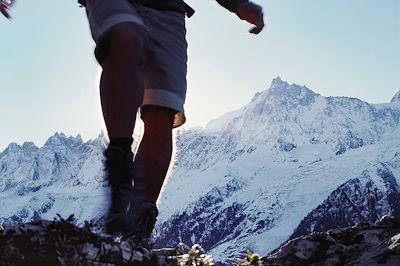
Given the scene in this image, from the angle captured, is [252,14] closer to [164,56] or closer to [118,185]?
[164,56]

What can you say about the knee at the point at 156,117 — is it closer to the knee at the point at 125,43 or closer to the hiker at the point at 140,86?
the hiker at the point at 140,86

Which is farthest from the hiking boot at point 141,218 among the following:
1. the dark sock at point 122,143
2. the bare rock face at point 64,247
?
the bare rock face at point 64,247

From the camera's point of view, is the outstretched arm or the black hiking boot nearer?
the black hiking boot

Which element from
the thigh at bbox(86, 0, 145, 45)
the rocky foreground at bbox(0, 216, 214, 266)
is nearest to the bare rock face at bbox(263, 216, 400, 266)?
the rocky foreground at bbox(0, 216, 214, 266)

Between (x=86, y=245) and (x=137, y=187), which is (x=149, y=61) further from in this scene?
(x=86, y=245)

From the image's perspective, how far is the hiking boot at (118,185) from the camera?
3.05 meters

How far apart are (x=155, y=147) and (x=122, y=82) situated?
783mm

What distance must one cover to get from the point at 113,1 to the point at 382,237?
2257 millimetres

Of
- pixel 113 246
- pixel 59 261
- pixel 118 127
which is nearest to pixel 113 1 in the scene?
pixel 118 127

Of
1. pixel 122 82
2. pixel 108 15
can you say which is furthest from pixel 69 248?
pixel 108 15

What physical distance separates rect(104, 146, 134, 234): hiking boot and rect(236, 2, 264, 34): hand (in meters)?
1.39

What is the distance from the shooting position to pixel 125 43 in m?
3.33

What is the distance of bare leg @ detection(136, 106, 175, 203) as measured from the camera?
4000 mm

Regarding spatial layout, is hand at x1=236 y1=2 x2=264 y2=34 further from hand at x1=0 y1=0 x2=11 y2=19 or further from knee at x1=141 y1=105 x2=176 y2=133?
hand at x1=0 y1=0 x2=11 y2=19
